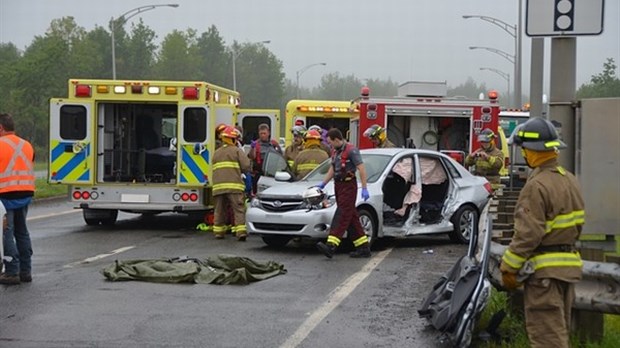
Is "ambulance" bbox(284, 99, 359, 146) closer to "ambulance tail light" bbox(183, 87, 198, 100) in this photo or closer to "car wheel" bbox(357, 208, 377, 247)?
A: "ambulance tail light" bbox(183, 87, 198, 100)

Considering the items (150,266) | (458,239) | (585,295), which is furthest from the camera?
(458,239)

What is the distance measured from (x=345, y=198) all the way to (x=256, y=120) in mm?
6617

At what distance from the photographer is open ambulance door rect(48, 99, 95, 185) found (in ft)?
53.7

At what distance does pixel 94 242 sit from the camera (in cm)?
1475

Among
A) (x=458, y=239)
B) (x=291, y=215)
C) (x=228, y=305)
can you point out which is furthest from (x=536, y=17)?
(x=458, y=239)

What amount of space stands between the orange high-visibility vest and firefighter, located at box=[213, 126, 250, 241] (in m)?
4.81

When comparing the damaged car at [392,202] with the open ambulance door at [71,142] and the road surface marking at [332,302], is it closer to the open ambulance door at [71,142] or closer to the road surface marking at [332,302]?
the road surface marking at [332,302]

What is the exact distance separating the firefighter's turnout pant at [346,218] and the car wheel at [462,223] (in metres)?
2.18

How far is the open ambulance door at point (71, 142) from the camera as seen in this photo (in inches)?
644

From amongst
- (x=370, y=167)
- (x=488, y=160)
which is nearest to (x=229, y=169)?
(x=370, y=167)

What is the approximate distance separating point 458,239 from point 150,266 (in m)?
5.48

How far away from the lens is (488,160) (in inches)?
651

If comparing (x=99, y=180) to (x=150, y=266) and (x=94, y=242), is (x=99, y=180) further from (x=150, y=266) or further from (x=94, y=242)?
(x=150, y=266)

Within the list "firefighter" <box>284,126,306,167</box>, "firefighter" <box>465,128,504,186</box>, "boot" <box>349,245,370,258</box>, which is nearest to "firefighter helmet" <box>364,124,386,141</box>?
"firefighter" <box>284,126,306,167</box>
